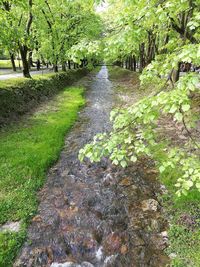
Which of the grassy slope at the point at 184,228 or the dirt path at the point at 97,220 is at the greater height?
the grassy slope at the point at 184,228

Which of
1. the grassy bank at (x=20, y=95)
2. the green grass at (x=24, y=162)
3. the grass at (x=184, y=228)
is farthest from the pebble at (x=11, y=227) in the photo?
the grassy bank at (x=20, y=95)

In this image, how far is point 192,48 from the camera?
3.27m

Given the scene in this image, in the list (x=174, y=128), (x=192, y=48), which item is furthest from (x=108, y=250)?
(x=174, y=128)

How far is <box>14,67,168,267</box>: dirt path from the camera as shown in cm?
605

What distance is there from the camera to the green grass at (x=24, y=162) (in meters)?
7.17

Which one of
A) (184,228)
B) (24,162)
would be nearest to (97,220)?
(184,228)

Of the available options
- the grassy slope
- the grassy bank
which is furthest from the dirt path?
the grassy bank

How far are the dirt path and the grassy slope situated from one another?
26 cm

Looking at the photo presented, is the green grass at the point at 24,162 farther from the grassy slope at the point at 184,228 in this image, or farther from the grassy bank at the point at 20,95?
the grassy slope at the point at 184,228

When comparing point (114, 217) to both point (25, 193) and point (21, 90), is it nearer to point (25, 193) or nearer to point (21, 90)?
point (25, 193)

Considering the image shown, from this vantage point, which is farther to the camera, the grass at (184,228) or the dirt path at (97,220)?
the dirt path at (97,220)

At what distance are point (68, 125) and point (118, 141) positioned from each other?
11.5m

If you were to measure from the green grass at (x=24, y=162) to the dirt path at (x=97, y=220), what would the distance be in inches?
13.0

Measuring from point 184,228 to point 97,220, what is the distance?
2.34m
